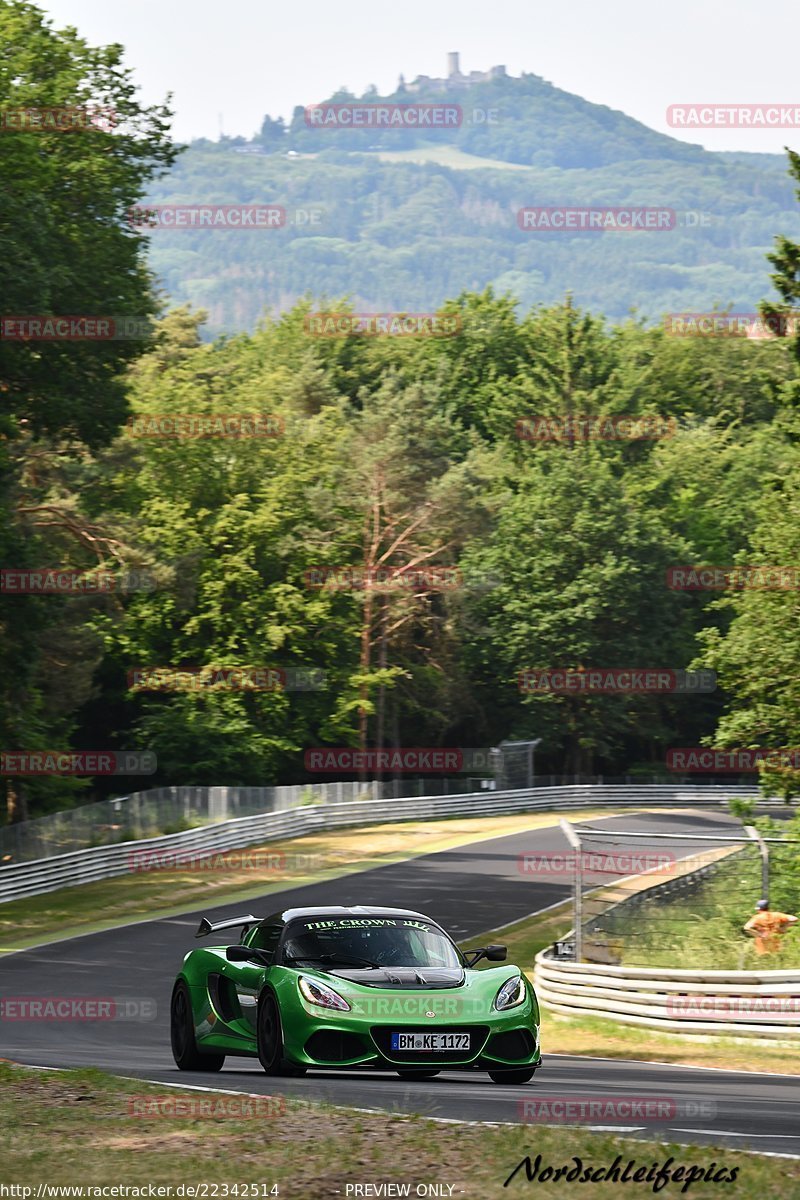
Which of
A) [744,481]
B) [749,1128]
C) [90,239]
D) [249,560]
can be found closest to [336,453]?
[249,560]

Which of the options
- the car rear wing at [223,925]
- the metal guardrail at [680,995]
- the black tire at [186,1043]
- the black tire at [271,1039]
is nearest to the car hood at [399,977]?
the black tire at [271,1039]

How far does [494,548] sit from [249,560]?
58.0 feet

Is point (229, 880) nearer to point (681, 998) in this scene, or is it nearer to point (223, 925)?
point (681, 998)

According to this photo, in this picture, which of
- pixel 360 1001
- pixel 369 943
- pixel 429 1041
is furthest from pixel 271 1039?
pixel 429 1041

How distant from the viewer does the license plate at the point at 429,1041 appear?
1154 centimetres

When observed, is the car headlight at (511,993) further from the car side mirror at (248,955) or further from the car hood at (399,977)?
A: the car side mirror at (248,955)

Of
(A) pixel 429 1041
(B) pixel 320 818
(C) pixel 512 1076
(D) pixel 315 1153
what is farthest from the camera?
(B) pixel 320 818

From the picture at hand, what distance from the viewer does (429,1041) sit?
11.6m

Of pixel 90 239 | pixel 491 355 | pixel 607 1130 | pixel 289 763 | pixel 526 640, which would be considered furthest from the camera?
pixel 491 355

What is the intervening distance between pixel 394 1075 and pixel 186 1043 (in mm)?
1706

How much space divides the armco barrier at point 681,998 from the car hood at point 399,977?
7.85m

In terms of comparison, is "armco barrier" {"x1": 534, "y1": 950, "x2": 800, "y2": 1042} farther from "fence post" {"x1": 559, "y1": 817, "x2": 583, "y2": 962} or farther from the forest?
the forest

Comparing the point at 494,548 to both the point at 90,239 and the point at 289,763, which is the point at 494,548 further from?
the point at 90,239

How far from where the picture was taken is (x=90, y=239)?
38781 mm
